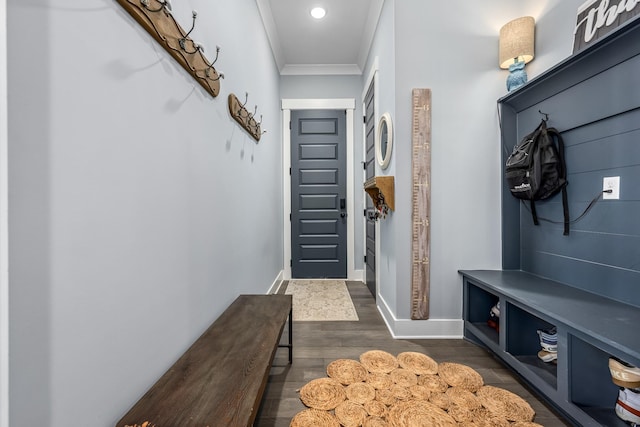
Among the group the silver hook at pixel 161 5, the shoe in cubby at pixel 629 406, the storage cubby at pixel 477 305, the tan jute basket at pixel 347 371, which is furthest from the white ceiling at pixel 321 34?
the shoe in cubby at pixel 629 406

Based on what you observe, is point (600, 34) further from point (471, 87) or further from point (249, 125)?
point (249, 125)

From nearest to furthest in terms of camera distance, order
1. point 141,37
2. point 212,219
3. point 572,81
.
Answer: point 141,37, point 212,219, point 572,81

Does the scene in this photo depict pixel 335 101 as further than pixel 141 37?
Yes

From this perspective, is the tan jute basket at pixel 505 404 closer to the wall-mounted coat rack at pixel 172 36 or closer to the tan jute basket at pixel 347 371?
the tan jute basket at pixel 347 371

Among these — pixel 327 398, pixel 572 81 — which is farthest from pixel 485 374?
pixel 572 81

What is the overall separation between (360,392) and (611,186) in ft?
5.44

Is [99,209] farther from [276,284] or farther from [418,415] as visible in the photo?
[276,284]

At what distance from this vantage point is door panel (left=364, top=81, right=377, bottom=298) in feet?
10.5

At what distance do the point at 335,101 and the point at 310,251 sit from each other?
80.3 inches

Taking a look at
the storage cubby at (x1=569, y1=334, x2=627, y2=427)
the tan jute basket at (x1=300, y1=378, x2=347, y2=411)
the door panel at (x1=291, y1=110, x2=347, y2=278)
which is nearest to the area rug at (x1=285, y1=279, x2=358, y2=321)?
the door panel at (x1=291, y1=110, x2=347, y2=278)

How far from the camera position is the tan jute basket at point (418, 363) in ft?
5.75

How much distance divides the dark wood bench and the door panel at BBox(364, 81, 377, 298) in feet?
6.40

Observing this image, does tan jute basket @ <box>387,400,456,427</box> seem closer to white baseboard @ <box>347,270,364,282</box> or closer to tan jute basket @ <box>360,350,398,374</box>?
tan jute basket @ <box>360,350,398,374</box>

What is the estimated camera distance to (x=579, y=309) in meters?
1.36
